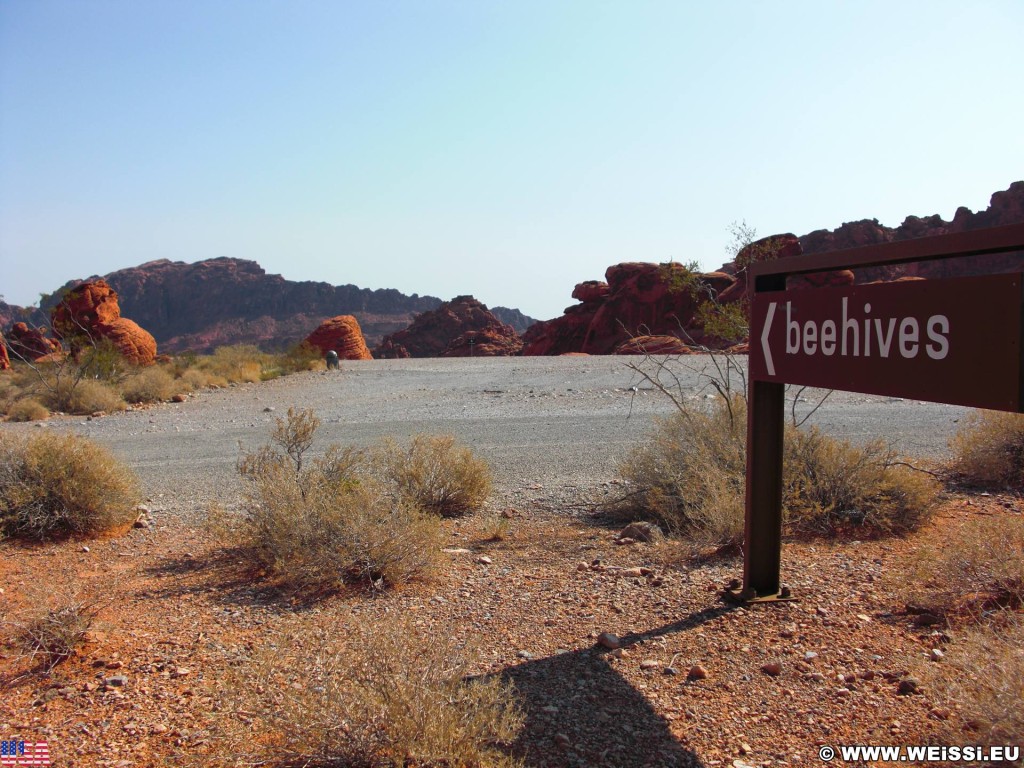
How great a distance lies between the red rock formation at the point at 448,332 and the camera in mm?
77500

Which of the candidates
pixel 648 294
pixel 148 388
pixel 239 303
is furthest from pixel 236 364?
pixel 239 303

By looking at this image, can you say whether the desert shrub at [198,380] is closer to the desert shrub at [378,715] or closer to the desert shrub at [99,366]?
the desert shrub at [99,366]

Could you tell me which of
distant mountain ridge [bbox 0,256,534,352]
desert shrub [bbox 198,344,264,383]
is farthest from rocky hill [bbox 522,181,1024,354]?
distant mountain ridge [bbox 0,256,534,352]

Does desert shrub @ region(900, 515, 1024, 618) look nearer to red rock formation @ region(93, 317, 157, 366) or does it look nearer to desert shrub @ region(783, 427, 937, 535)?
desert shrub @ region(783, 427, 937, 535)

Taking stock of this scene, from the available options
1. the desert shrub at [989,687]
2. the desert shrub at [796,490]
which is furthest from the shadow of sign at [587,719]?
the desert shrub at [796,490]

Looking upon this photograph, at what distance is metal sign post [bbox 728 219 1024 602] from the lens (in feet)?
9.98

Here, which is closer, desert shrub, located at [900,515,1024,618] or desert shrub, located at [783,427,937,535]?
desert shrub, located at [900,515,1024,618]

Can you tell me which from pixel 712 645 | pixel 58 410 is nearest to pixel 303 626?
pixel 712 645

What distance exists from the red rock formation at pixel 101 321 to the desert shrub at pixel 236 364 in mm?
2732

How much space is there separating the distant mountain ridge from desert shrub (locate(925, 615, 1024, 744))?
383 ft

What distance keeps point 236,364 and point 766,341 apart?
28.5 metres

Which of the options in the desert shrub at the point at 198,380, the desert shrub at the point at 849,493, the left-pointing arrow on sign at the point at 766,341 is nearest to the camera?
the left-pointing arrow on sign at the point at 766,341

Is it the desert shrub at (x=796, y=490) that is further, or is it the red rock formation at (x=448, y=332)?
the red rock formation at (x=448, y=332)

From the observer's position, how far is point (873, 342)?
12.0 ft
